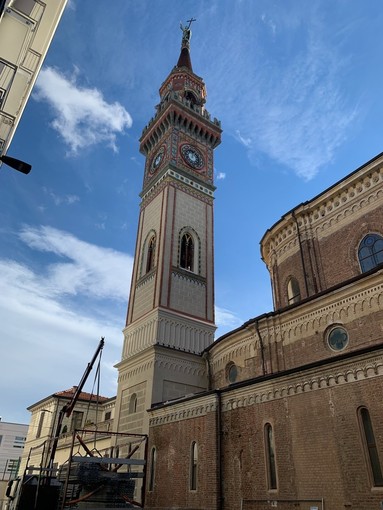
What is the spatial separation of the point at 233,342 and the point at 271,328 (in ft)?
10.0

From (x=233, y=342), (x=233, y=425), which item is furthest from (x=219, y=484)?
(x=233, y=342)

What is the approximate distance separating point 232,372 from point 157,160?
62.3 ft

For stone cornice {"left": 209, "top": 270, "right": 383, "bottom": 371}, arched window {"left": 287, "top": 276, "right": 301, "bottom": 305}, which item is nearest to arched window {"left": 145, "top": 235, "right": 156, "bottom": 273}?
stone cornice {"left": 209, "top": 270, "right": 383, "bottom": 371}

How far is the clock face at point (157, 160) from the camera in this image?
32.9 meters

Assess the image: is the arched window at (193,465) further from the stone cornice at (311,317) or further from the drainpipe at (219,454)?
the stone cornice at (311,317)

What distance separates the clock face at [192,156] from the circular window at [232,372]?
16.9 m

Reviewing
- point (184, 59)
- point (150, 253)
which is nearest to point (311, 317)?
point (150, 253)

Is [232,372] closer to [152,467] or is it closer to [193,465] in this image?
[193,465]

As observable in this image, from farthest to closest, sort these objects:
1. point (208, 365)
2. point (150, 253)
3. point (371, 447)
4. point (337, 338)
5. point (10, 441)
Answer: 1. point (10, 441)
2. point (150, 253)
3. point (208, 365)
4. point (337, 338)
5. point (371, 447)

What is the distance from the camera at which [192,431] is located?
57.6 ft

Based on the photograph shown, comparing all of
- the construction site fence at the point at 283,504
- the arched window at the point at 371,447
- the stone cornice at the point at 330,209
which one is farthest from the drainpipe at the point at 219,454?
the stone cornice at the point at 330,209

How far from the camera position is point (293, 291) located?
68.8 ft

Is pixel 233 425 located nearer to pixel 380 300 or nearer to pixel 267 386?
pixel 267 386

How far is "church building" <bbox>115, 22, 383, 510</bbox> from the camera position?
39.2 feet
